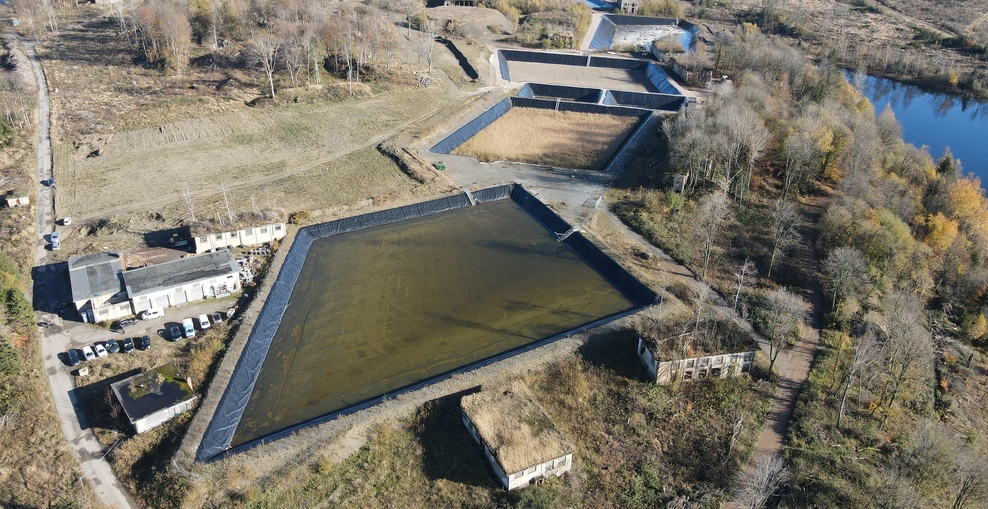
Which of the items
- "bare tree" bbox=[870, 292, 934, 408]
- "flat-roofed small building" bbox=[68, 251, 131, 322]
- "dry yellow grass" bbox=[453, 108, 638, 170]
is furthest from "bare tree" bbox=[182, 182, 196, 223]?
"bare tree" bbox=[870, 292, 934, 408]

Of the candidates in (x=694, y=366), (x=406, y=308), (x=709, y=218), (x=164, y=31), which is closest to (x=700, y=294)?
(x=694, y=366)

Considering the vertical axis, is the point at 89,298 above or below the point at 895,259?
below

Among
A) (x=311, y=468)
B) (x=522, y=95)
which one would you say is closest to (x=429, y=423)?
(x=311, y=468)

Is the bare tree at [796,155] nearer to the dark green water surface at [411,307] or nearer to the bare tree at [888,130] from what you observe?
the bare tree at [888,130]

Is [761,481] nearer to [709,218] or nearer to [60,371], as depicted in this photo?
[709,218]

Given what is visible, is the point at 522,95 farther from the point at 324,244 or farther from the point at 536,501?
the point at 536,501

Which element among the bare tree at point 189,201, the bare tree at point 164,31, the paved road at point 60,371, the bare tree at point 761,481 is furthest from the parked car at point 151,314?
the bare tree at point 164,31
